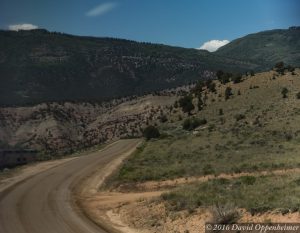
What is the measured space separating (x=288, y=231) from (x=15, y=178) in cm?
3392

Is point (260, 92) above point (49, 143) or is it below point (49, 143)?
above

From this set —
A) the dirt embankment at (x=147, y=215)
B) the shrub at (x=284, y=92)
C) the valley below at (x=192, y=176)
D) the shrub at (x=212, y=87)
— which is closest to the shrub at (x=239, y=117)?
the valley below at (x=192, y=176)

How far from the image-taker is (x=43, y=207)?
27.8 meters

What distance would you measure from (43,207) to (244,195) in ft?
38.5

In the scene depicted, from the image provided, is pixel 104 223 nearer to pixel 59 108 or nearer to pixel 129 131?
pixel 129 131

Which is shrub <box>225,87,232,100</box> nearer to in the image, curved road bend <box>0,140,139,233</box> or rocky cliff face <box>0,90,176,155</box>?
rocky cliff face <box>0,90,176,155</box>

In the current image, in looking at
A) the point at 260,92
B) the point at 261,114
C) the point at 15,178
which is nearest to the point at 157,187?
the point at 15,178

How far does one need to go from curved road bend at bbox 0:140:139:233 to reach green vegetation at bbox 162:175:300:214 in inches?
167

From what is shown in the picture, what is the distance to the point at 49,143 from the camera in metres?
121

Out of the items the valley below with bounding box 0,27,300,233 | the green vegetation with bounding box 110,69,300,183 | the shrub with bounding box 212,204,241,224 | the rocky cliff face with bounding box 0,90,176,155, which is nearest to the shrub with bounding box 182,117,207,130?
the green vegetation with bounding box 110,69,300,183

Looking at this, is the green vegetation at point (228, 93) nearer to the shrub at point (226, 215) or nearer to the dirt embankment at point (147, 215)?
the dirt embankment at point (147, 215)

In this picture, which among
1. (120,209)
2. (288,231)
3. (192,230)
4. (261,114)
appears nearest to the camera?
(288,231)

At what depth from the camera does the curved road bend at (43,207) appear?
71.3 feet

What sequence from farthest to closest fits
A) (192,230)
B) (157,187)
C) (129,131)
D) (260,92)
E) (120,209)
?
1. (129,131)
2. (260,92)
3. (157,187)
4. (120,209)
5. (192,230)
